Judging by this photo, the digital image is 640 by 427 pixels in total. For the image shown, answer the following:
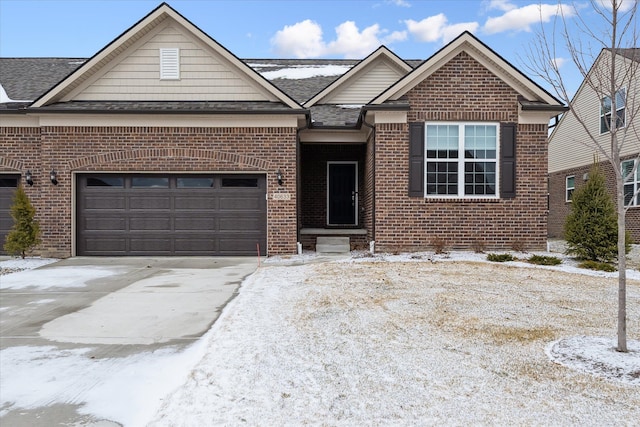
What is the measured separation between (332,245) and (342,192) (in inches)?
103

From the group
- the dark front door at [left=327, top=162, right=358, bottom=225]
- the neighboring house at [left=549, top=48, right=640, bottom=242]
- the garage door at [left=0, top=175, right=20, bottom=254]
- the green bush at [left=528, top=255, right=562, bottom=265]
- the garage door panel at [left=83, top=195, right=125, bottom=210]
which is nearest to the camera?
the green bush at [left=528, top=255, right=562, bottom=265]

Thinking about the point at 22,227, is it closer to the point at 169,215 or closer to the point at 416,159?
the point at 169,215

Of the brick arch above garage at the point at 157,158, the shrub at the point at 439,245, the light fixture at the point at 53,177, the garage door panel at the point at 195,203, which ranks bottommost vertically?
the shrub at the point at 439,245

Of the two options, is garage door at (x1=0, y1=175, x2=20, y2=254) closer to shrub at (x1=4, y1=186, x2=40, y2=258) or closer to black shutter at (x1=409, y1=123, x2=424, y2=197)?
shrub at (x1=4, y1=186, x2=40, y2=258)

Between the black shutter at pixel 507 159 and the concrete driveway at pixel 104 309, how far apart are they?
679cm

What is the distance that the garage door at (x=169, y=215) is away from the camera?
39.6 feet

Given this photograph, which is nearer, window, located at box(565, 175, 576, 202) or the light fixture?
the light fixture

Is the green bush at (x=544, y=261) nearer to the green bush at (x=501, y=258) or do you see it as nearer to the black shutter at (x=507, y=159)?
the green bush at (x=501, y=258)

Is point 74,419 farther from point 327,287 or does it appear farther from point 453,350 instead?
point 327,287

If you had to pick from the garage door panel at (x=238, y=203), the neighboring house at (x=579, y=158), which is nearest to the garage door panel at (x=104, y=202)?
the garage door panel at (x=238, y=203)

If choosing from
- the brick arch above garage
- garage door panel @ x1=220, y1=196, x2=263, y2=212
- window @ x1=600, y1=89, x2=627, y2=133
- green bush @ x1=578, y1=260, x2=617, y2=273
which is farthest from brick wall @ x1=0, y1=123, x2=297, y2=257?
window @ x1=600, y1=89, x2=627, y2=133

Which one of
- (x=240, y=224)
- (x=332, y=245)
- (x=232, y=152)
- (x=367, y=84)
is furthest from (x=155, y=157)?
(x=367, y=84)

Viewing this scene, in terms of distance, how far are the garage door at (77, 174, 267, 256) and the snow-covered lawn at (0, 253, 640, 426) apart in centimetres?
555

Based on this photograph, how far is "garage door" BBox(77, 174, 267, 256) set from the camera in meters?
12.1
